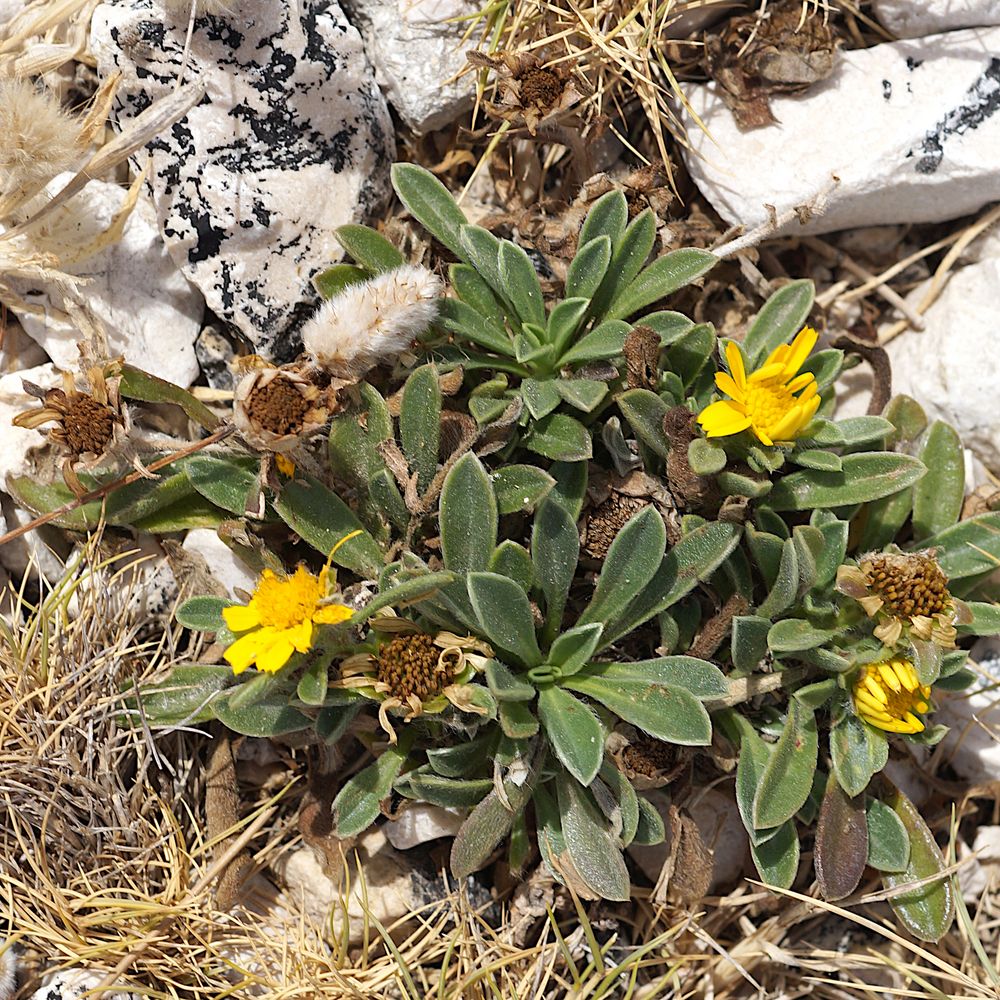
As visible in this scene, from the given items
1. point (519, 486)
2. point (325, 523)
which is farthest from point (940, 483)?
point (325, 523)

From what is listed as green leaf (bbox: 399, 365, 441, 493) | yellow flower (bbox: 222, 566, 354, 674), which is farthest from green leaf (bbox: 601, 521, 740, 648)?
yellow flower (bbox: 222, 566, 354, 674)

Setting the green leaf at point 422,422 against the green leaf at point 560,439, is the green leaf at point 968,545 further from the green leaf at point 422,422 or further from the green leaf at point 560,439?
the green leaf at point 422,422

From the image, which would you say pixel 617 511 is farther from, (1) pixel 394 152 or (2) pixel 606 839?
(1) pixel 394 152

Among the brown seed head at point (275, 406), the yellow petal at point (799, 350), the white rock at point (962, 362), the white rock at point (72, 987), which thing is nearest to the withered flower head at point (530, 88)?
the yellow petal at point (799, 350)

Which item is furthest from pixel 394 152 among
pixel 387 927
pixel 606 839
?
pixel 387 927

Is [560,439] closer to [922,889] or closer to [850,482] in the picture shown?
[850,482]

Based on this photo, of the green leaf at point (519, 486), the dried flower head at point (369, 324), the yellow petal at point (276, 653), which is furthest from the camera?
the green leaf at point (519, 486)
